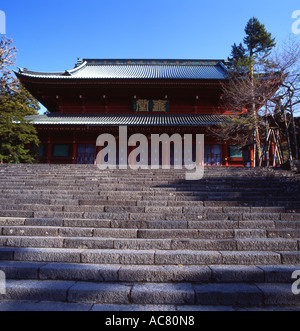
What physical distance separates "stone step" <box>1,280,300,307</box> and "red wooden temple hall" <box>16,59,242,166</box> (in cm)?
1037

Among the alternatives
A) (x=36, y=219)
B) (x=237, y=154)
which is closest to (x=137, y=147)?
(x=237, y=154)

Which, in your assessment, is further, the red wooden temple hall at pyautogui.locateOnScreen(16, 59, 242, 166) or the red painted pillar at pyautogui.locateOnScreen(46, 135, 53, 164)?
the red painted pillar at pyautogui.locateOnScreen(46, 135, 53, 164)

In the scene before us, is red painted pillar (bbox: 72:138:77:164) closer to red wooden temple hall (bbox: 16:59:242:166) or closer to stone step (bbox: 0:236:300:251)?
red wooden temple hall (bbox: 16:59:242:166)

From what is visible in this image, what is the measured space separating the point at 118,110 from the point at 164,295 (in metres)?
13.9

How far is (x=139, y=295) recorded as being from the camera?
2400 millimetres

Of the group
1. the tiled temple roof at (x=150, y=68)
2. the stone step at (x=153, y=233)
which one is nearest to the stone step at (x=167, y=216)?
the stone step at (x=153, y=233)

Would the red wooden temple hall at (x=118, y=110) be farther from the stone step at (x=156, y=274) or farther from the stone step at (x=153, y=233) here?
the stone step at (x=156, y=274)

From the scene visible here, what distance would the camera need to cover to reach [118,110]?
14.9m

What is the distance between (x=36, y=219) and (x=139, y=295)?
9.69 ft

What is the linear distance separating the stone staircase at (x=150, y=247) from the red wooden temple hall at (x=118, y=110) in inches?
283

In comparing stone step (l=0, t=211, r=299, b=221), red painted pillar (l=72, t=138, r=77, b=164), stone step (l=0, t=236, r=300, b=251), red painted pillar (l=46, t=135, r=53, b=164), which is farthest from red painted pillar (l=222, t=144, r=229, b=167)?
red painted pillar (l=46, t=135, r=53, b=164)

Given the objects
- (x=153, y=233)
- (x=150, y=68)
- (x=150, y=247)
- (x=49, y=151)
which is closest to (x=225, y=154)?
(x=153, y=233)

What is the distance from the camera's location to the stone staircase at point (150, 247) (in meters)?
2.40

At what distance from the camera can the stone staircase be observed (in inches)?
94.6
